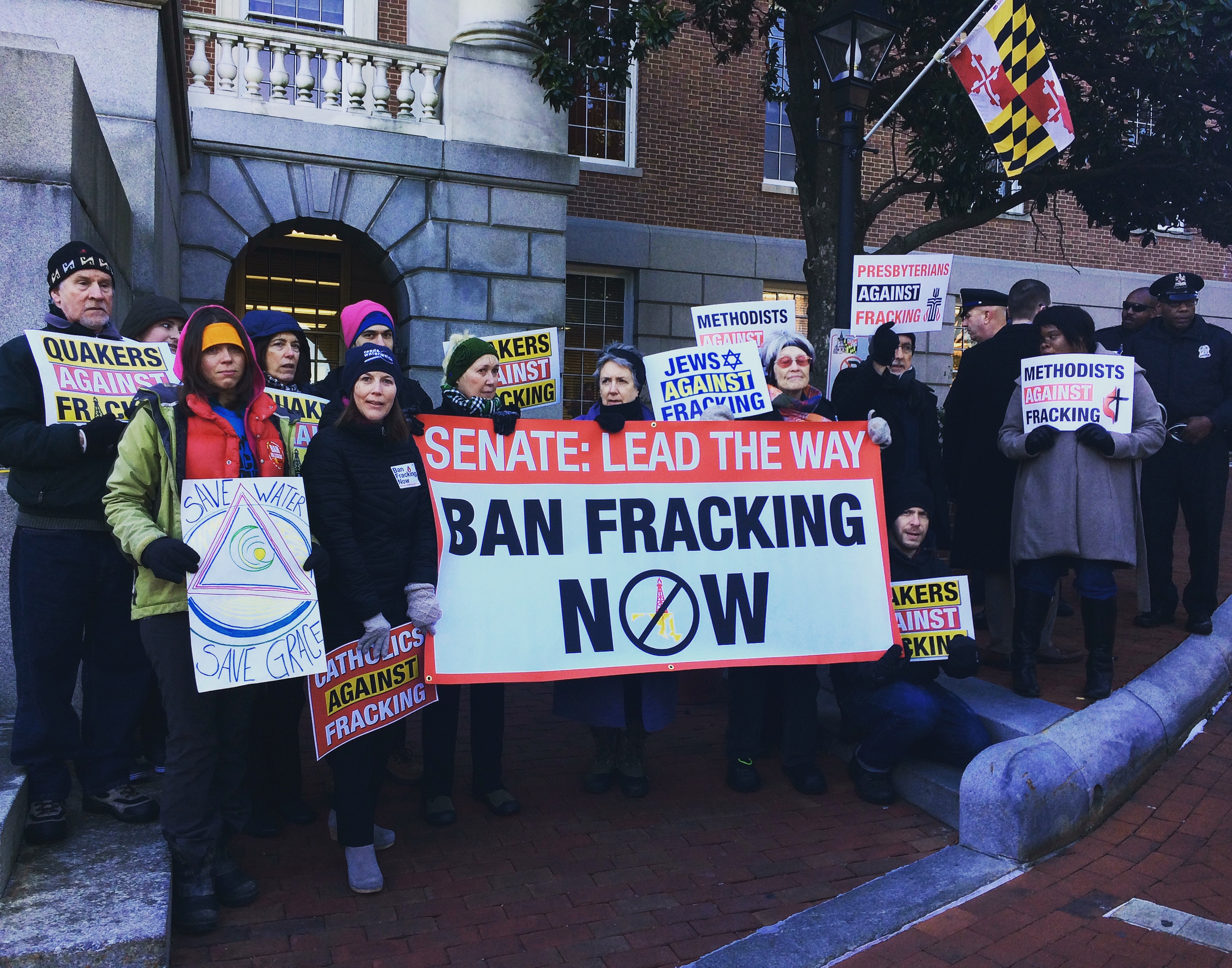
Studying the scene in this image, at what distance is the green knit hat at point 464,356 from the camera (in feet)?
16.1

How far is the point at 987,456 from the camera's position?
6.17 metres

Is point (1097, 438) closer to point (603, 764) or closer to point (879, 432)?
point (879, 432)

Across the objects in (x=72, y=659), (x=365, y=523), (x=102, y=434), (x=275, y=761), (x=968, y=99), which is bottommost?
(x=275, y=761)

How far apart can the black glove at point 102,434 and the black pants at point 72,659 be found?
32 cm

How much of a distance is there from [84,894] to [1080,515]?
4591 mm

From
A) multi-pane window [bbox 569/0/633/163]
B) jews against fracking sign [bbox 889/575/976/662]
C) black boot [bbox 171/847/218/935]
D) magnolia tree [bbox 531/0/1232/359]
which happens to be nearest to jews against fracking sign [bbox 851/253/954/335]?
magnolia tree [bbox 531/0/1232/359]

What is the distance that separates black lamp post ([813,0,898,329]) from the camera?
7359mm

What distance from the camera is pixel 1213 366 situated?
6531 mm

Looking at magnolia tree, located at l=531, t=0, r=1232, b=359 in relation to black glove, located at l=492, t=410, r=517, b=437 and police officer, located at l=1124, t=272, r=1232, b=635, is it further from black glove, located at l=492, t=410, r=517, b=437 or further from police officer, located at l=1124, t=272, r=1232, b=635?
black glove, located at l=492, t=410, r=517, b=437

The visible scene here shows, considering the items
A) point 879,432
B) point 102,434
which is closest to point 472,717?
point 102,434

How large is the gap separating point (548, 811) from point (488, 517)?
54.1 inches

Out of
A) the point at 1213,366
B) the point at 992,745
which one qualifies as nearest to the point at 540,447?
the point at 992,745

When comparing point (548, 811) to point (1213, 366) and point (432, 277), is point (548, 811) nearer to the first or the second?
point (1213, 366)

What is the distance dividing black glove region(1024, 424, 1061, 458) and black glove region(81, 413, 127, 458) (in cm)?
418
